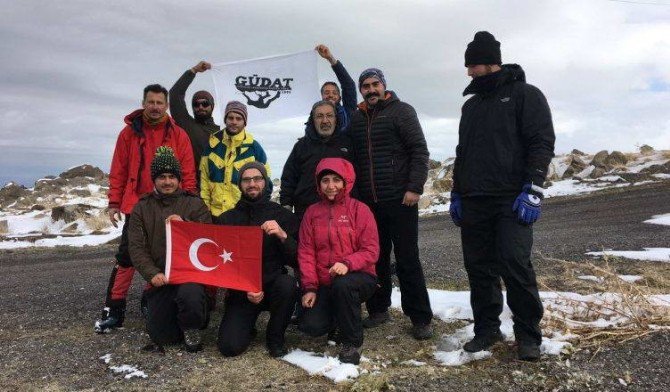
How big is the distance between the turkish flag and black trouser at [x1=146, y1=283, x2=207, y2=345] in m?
0.13

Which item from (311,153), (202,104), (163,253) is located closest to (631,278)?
(311,153)

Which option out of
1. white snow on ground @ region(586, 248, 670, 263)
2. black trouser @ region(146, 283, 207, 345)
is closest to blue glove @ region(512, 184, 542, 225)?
black trouser @ region(146, 283, 207, 345)

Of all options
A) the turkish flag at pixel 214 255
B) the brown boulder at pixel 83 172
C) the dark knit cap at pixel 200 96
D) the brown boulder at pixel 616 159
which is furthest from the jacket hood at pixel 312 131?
the brown boulder at pixel 83 172

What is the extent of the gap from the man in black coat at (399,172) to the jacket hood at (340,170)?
1.21ft

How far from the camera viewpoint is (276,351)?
4215mm

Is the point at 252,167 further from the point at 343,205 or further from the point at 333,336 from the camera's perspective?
the point at 333,336

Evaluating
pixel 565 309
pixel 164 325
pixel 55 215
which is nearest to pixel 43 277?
pixel 164 325

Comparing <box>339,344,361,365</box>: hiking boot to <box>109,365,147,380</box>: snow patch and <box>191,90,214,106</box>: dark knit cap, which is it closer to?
<box>109,365,147,380</box>: snow patch

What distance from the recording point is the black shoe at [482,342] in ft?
13.3

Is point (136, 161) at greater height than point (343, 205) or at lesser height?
greater

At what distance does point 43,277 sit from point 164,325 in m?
6.02

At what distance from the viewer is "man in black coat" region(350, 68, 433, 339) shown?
15.0 ft

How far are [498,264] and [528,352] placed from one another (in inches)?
26.9

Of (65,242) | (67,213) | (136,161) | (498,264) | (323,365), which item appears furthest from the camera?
(67,213)
